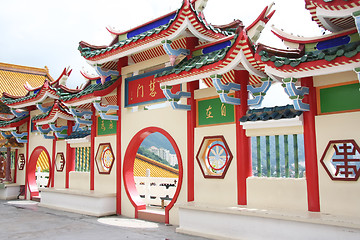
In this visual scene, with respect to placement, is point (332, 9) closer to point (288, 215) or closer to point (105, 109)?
point (288, 215)

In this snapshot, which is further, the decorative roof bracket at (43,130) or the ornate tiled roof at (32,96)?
the decorative roof bracket at (43,130)

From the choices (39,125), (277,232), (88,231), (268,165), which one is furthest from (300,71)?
(39,125)

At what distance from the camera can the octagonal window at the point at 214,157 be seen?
741 centimetres

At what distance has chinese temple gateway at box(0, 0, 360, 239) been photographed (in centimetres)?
572

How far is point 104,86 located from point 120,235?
13.7 ft

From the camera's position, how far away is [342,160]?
5816 millimetres

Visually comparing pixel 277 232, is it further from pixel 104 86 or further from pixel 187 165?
pixel 104 86

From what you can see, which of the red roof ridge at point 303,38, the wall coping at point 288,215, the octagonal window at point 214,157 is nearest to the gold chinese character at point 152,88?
the octagonal window at point 214,157

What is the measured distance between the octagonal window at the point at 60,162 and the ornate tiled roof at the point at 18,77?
9.94 metres

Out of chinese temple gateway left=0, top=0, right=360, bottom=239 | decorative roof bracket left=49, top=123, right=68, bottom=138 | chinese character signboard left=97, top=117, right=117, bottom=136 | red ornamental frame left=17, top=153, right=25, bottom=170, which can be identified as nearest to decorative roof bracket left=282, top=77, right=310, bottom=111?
chinese temple gateway left=0, top=0, right=360, bottom=239

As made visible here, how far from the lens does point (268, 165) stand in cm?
682

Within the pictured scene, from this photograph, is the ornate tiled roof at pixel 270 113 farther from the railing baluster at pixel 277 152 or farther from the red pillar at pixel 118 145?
the red pillar at pixel 118 145

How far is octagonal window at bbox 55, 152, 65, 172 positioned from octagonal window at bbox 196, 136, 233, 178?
661 centimetres

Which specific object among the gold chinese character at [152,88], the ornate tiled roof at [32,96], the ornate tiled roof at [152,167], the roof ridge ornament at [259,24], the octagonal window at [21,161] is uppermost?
the roof ridge ornament at [259,24]
